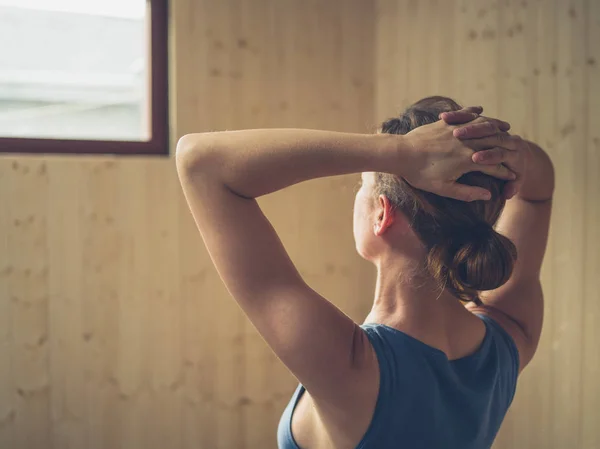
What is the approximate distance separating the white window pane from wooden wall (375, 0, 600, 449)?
4.19ft

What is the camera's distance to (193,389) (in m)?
2.36

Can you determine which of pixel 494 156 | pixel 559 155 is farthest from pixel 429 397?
pixel 559 155

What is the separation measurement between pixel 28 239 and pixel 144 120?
630 millimetres

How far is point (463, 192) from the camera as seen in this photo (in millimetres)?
893

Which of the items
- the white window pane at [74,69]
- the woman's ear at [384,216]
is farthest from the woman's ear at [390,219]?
the white window pane at [74,69]

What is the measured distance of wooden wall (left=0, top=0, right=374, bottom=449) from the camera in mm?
2164

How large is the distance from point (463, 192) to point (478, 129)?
103 mm

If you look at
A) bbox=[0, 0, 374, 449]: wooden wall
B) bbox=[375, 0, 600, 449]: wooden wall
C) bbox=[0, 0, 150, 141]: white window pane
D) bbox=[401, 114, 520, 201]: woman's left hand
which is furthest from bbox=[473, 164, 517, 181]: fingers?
bbox=[0, 0, 150, 141]: white window pane

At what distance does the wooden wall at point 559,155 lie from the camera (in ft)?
5.45

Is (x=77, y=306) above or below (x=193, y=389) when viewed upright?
above

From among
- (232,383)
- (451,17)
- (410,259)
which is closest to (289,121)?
(451,17)

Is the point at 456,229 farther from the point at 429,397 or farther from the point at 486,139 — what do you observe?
the point at 429,397

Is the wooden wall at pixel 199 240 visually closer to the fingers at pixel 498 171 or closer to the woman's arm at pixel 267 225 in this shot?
the fingers at pixel 498 171

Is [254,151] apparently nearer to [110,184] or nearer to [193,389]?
[110,184]
